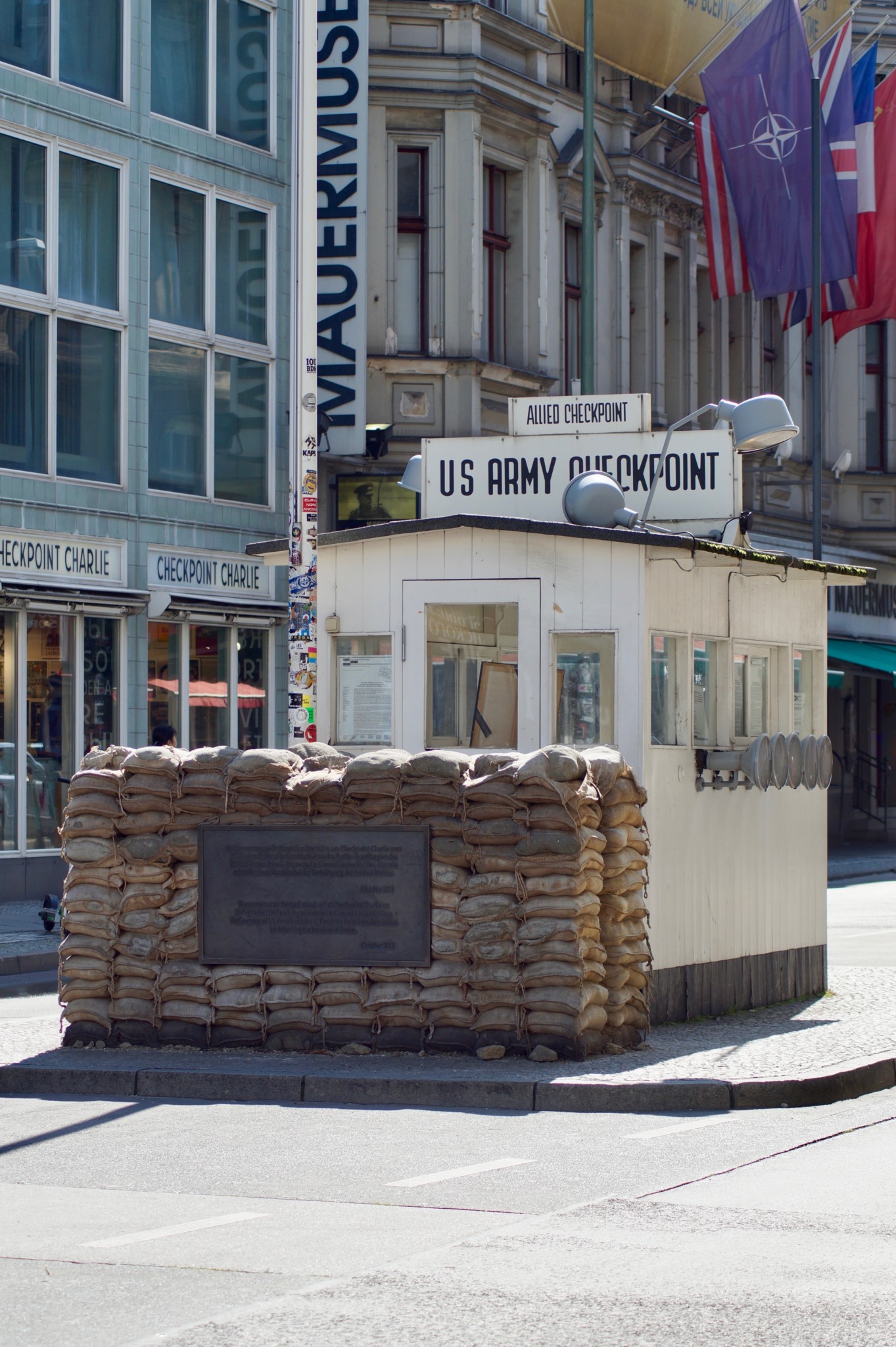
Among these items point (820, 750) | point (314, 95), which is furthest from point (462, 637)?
point (314, 95)

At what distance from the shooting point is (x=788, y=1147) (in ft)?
26.7

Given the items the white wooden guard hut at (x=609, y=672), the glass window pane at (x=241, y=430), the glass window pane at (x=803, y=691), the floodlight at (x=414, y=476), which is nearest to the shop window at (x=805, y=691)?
the glass window pane at (x=803, y=691)

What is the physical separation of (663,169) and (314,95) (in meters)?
21.1

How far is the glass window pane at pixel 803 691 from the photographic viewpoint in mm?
13547

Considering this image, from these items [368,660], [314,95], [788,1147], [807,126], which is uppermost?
[807,126]

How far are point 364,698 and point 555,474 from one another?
2.22 meters

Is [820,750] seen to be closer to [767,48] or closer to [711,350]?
[767,48]

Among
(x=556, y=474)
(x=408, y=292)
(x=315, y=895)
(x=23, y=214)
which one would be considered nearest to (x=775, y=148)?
(x=408, y=292)

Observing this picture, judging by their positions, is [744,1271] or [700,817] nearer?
[744,1271]

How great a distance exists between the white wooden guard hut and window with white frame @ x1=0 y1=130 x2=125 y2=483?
10165mm

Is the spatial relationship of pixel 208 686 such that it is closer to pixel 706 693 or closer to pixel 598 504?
pixel 598 504

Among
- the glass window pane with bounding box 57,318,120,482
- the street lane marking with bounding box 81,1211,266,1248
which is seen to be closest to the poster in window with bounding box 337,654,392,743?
the street lane marking with bounding box 81,1211,266,1248

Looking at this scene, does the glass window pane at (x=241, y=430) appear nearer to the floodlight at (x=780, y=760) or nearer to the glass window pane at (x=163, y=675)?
the glass window pane at (x=163, y=675)

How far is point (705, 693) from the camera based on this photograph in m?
12.3
